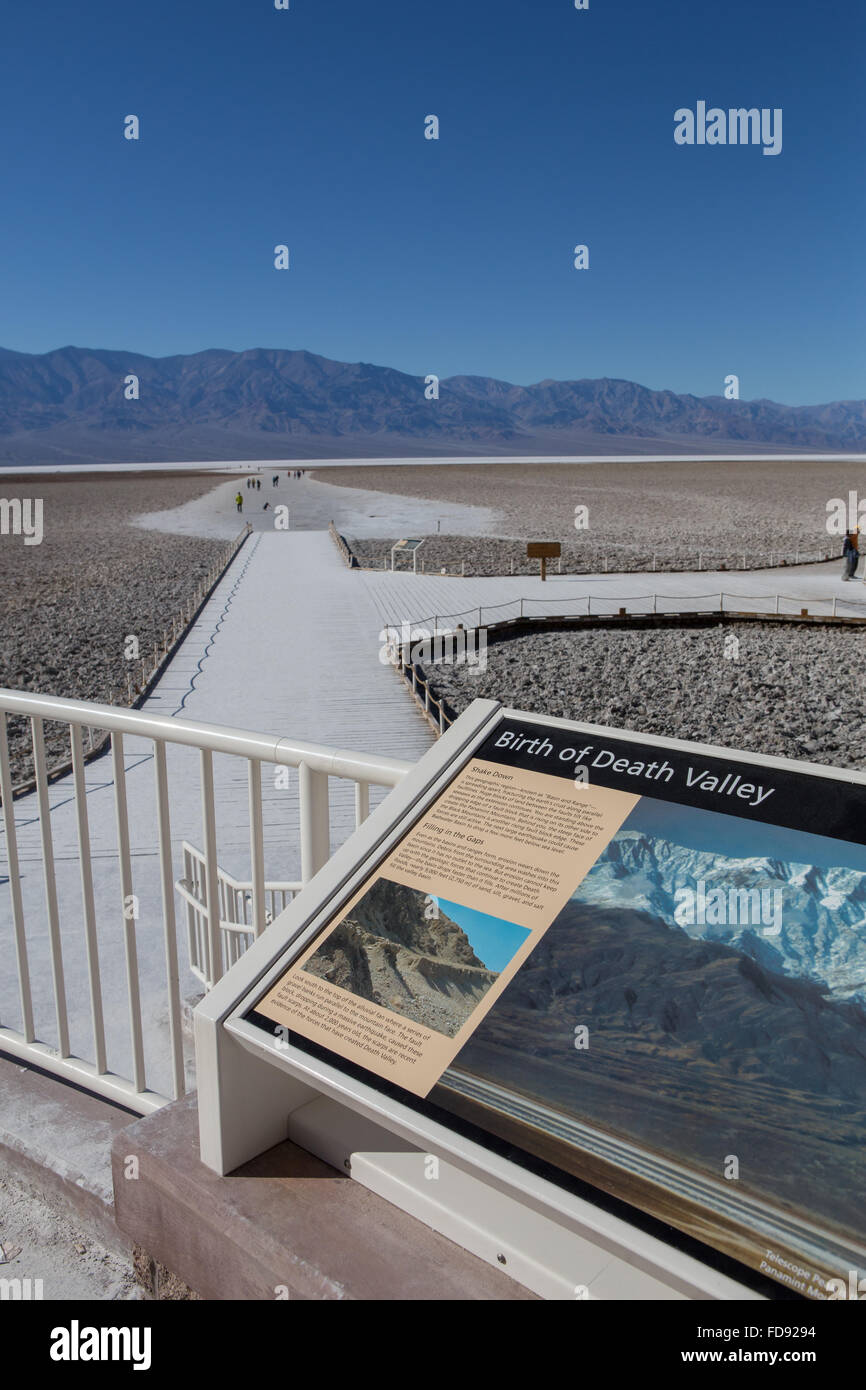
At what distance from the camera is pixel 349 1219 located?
6.63 ft

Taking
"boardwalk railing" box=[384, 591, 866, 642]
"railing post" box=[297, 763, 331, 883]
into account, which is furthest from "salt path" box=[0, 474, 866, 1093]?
"railing post" box=[297, 763, 331, 883]

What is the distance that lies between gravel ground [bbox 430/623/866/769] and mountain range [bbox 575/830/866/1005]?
13.3m

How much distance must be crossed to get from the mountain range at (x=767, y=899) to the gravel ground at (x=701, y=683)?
13334 millimetres

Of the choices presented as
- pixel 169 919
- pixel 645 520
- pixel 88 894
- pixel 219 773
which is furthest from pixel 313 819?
pixel 645 520

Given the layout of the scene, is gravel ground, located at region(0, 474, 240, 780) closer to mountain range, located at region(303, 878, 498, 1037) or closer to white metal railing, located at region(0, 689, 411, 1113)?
white metal railing, located at region(0, 689, 411, 1113)

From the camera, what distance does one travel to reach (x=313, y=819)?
2.44 m

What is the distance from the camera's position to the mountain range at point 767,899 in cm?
171

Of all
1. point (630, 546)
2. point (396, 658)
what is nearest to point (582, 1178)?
point (396, 658)

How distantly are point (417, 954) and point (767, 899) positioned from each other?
26.7 inches

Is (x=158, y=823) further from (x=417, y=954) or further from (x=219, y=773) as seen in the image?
(x=219, y=773)

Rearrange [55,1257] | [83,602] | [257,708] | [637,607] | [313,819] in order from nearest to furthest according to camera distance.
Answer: [313,819]
[55,1257]
[257,708]
[637,607]
[83,602]

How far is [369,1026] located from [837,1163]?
844 millimetres

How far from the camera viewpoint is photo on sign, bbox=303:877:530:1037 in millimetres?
1899
